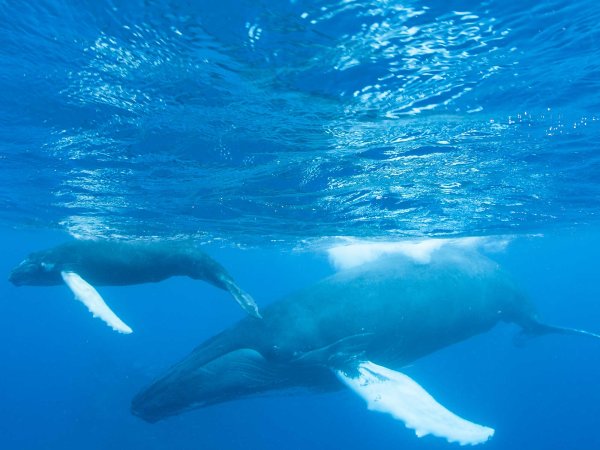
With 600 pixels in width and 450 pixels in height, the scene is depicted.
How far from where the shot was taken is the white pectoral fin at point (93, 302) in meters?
8.56

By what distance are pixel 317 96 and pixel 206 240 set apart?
81.0 feet

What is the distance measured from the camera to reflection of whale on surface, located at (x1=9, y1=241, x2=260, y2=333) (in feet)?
34.0

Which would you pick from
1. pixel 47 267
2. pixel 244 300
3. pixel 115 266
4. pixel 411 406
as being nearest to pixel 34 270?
pixel 47 267

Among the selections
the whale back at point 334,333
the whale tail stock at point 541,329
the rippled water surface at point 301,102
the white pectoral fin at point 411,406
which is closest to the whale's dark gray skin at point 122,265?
the whale back at point 334,333

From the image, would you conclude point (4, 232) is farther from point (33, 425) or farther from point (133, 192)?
point (133, 192)

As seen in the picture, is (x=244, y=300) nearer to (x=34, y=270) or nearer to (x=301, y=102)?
(x=301, y=102)

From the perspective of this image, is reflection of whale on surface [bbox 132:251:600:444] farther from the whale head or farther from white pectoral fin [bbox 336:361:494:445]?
the whale head

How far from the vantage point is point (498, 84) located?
936 centimetres

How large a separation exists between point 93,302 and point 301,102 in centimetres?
567

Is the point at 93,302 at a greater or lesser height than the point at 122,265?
lesser

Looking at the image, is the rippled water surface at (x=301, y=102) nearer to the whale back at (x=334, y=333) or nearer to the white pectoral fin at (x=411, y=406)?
the whale back at (x=334, y=333)

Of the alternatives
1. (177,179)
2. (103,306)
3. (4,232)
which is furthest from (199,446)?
(4,232)

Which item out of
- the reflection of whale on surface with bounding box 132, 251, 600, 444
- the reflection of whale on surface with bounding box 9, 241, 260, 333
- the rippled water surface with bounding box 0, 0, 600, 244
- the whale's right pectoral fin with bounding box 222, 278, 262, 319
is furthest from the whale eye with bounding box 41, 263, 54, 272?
the whale's right pectoral fin with bounding box 222, 278, 262, 319

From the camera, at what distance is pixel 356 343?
11.1m
